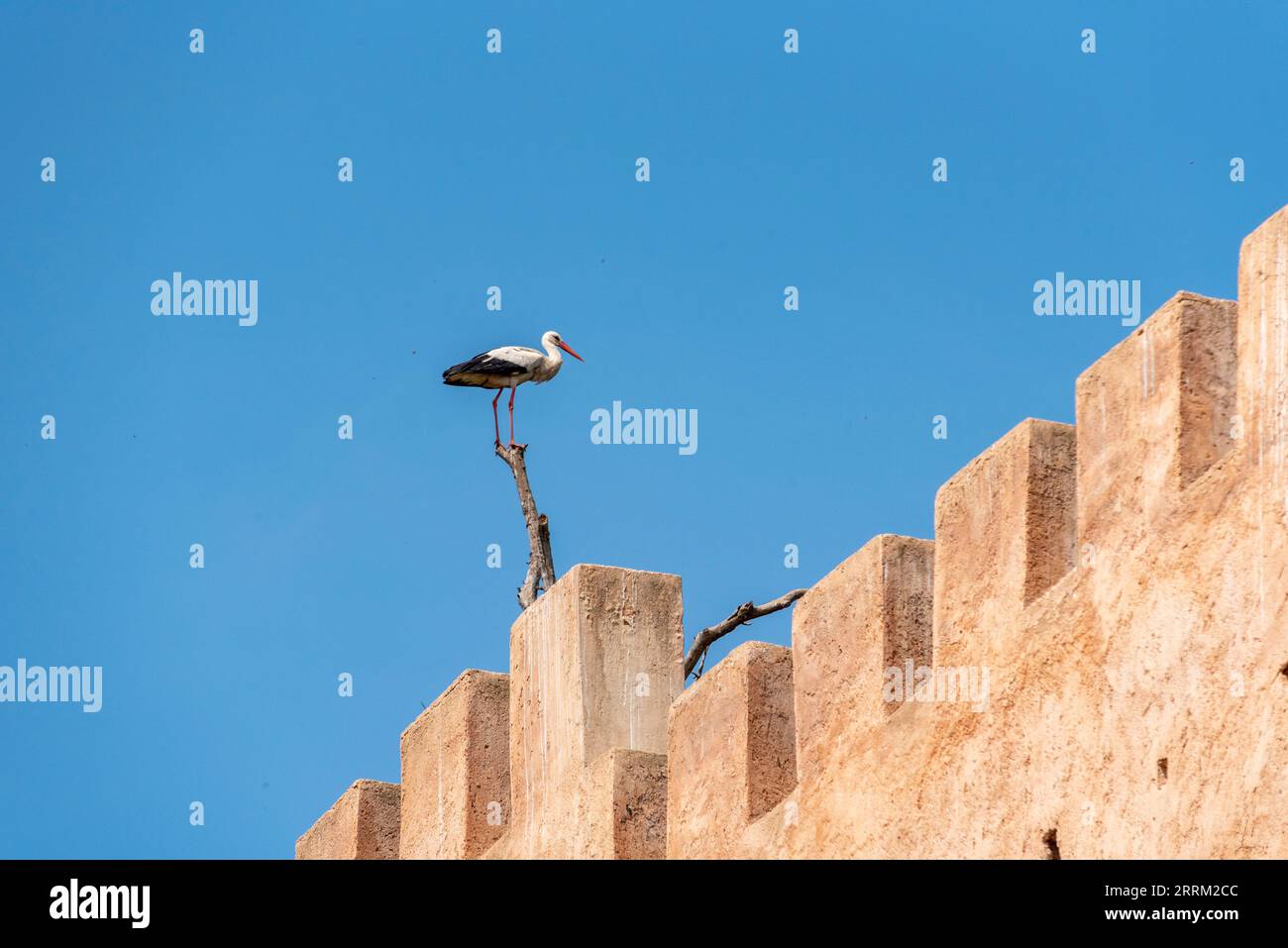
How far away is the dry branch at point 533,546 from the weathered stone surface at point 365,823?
160 inches

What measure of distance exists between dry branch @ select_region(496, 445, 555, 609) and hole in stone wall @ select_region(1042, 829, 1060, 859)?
27.1 feet

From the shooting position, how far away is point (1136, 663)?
650cm

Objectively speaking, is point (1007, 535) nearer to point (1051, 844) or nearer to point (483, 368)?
point (1051, 844)

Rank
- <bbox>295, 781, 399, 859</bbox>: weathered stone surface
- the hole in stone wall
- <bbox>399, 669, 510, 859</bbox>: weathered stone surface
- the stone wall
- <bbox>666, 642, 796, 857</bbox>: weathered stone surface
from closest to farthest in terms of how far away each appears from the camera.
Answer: the stone wall, the hole in stone wall, <bbox>666, 642, 796, 857</bbox>: weathered stone surface, <bbox>399, 669, 510, 859</bbox>: weathered stone surface, <bbox>295, 781, 399, 859</bbox>: weathered stone surface

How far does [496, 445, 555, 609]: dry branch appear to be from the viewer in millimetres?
15039

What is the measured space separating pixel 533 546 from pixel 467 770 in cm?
533

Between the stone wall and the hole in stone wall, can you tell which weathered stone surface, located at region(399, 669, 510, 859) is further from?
the hole in stone wall

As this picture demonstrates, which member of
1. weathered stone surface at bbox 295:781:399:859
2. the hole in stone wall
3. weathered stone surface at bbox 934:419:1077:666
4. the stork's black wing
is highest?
the stork's black wing

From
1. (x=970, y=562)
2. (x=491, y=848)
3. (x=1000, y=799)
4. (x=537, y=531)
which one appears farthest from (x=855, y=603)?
(x=537, y=531)

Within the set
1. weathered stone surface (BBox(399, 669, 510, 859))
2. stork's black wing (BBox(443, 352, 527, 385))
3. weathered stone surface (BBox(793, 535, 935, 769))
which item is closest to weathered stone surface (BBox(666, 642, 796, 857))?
weathered stone surface (BBox(793, 535, 935, 769))

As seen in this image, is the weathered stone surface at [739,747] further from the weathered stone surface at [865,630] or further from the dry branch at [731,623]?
the dry branch at [731,623]

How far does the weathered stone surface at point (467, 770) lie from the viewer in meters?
9.90

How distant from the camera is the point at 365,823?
10750mm
